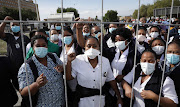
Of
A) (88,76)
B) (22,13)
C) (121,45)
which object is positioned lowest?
(88,76)

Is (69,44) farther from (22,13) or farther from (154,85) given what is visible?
(22,13)

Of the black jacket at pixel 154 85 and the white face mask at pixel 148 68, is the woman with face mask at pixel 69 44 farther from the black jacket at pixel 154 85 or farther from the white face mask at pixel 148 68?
the black jacket at pixel 154 85

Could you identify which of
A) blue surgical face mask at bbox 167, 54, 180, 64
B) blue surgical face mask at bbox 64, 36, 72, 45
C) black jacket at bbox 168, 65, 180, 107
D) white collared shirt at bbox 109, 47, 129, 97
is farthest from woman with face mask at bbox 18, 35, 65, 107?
blue surgical face mask at bbox 167, 54, 180, 64

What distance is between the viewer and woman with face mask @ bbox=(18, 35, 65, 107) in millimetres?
1456

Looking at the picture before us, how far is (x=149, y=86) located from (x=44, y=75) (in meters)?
1.25

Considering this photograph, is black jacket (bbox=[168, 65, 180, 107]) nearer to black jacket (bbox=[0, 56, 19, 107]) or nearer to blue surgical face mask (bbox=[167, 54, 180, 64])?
blue surgical face mask (bbox=[167, 54, 180, 64])

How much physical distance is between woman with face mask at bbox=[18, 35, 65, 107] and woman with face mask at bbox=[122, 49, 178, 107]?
87 cm

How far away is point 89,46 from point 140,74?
772 mm

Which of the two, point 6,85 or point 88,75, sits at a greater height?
point 88,75

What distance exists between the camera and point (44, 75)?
1.54 m

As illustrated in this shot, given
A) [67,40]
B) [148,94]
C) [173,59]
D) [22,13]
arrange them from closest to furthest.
Result: [148,94]
[173,59]
[67,40]
[22,13]

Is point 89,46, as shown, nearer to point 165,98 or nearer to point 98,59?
point 98,59

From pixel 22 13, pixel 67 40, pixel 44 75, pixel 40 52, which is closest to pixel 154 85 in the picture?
pixel 44 75

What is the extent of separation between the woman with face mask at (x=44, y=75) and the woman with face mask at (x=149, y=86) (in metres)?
0.87
